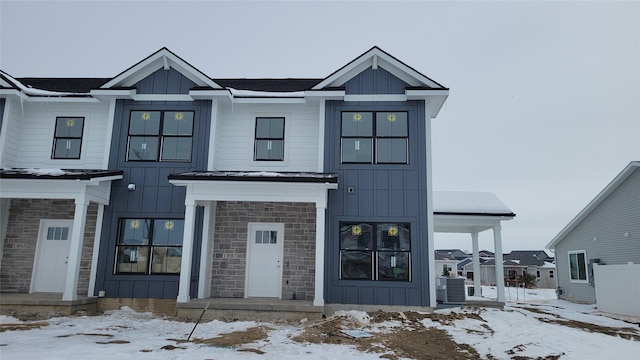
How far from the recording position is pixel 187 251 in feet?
32.9

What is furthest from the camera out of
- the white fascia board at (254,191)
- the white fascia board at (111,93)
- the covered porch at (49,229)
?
the white fascia board at (111,93)

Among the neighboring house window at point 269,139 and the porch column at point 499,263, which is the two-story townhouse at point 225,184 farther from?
the porch column at point 499,263

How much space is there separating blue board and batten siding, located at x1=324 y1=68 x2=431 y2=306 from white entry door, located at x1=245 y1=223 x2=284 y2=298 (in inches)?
56.8

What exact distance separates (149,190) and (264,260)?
3697 millimetres

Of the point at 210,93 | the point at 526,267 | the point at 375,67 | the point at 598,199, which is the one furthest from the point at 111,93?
the point at 526,267

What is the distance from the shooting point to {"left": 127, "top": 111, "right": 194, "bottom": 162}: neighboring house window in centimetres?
1147

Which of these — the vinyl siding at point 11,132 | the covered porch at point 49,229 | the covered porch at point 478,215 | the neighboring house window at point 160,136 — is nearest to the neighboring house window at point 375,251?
the covered porch at point 478,215

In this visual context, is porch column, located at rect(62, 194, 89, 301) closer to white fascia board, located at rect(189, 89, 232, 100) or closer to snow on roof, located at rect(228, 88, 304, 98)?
white fascia board, located at rect(189, 89, 232, 100)

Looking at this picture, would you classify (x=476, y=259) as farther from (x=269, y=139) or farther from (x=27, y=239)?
(x=27, y=239)

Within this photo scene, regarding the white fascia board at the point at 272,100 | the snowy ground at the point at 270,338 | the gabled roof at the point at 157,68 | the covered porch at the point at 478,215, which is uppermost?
the gabled roof at the point at 157,68

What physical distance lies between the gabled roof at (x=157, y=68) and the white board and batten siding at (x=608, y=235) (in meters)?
14.1

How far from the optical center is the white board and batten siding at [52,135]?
11688 mm

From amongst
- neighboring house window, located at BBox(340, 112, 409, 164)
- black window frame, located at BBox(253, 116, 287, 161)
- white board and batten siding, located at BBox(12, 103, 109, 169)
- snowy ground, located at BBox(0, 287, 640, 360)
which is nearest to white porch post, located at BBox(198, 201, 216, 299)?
snowy ground, located at BBox(0, 287, 640, 360)

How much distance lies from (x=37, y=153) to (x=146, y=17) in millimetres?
12419
